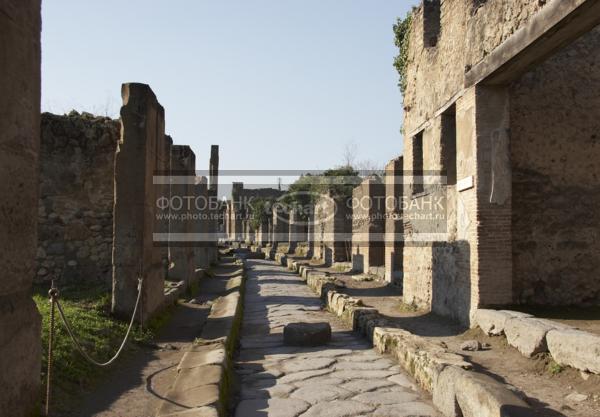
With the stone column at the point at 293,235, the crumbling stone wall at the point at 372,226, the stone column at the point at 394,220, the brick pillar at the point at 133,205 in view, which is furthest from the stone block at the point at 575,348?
the stone column at the point at 293,235

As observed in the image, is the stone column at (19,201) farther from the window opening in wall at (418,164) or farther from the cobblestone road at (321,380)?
the window opening in wall at (418,164)

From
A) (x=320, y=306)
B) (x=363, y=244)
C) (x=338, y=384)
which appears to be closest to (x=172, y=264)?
(x=320, y=306)

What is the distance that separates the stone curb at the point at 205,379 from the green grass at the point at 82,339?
2.53 feet

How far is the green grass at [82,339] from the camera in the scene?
4613 mm

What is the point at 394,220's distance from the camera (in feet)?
47.8

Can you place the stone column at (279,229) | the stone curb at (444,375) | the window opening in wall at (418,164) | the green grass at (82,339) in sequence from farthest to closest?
the stone column at (279,229) < the window opening in wall at (418,164) < the green grass at (82,339) < the stone curb at (444,375)

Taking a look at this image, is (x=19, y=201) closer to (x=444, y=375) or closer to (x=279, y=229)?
(x=444, y=375)

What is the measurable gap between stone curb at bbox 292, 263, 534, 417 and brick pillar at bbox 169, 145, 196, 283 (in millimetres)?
5278

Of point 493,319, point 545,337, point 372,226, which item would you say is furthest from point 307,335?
point 372,226

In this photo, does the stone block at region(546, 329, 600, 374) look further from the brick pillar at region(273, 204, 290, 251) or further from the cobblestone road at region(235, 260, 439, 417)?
the brick pillar at region(273, 204, 290, 251)

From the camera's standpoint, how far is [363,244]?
17.2 meters

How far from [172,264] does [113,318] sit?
5024mm

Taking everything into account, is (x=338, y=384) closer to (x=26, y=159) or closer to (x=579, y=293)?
(x=26, y=159)

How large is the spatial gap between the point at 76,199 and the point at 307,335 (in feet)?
16.4
